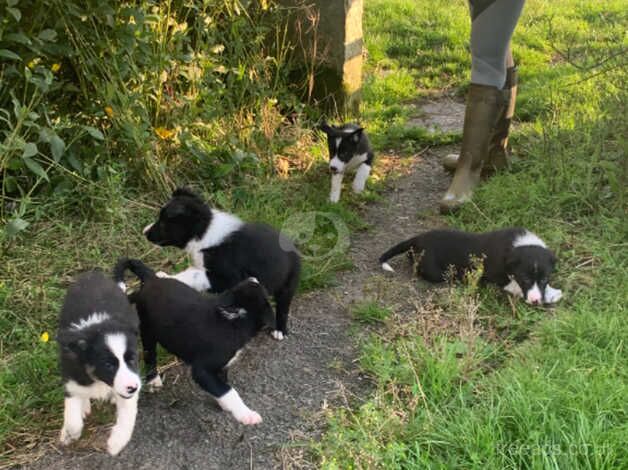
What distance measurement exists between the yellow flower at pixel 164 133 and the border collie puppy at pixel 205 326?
179 cm

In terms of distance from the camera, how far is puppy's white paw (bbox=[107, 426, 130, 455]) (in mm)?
2711

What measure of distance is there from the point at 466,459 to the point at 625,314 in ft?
4.86

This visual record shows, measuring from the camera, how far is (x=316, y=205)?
5.06m

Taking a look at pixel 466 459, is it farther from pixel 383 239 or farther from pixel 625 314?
pixel 383 239

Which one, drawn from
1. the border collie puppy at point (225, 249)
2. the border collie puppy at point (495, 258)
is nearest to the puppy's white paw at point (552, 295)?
the border collie puppy at point (495, 258)

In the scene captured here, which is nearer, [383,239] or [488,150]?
[383,239]

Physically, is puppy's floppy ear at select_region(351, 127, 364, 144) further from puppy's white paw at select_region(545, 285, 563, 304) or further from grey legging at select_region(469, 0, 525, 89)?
puppy's white paw at select_region(545, 285, 563, 304)

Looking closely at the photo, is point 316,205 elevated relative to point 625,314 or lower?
lower

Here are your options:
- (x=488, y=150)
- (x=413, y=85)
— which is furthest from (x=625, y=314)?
(x=413, y=85)

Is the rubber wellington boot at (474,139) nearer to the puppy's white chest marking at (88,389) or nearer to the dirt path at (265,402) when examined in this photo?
the dirt path at (265,402)

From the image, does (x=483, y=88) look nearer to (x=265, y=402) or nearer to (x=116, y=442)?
(x=265, y=402)

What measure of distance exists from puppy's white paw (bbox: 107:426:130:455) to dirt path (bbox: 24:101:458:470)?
0.03 metres

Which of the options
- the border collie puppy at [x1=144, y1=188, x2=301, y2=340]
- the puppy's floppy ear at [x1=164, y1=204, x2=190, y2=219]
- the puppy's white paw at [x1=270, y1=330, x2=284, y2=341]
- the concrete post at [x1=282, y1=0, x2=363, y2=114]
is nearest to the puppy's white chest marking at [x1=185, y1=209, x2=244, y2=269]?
the border collie puppy at [x1=144, y1=188, x2=301, y2=340]

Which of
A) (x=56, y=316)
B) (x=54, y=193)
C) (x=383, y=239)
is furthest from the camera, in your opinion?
(x=383, y=239)
